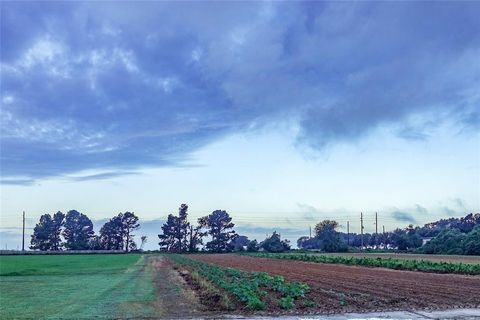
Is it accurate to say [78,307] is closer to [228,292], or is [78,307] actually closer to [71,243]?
[228,292]

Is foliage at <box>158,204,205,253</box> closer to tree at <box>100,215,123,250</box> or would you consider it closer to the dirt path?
tree at <box>100,215,123,250</box>

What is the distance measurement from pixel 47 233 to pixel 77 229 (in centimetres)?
1066

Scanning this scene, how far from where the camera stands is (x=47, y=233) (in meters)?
156

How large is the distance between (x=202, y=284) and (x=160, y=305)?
319 inches

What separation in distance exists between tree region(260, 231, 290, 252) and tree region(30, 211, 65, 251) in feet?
206

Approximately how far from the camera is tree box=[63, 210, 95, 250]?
160500mm

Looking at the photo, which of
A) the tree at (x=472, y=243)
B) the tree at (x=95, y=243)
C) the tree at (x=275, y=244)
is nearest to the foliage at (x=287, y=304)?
the tree at (x=472, y=243)

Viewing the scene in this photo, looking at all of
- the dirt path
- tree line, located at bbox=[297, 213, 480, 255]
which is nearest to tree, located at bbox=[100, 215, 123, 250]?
tree line, located at bbox=[297, 213, 480, 255]

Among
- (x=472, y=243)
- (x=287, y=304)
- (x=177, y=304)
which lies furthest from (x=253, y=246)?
(x=287, y=304)

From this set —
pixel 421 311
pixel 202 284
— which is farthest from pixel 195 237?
pixel 421 311

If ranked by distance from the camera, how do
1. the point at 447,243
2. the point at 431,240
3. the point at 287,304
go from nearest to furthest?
the point at 287,304 → the point at 447,243 → the point at 431,240

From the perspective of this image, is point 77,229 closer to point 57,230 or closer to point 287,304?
point 57,230

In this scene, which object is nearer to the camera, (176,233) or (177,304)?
(177,304)

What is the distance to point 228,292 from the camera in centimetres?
2269
